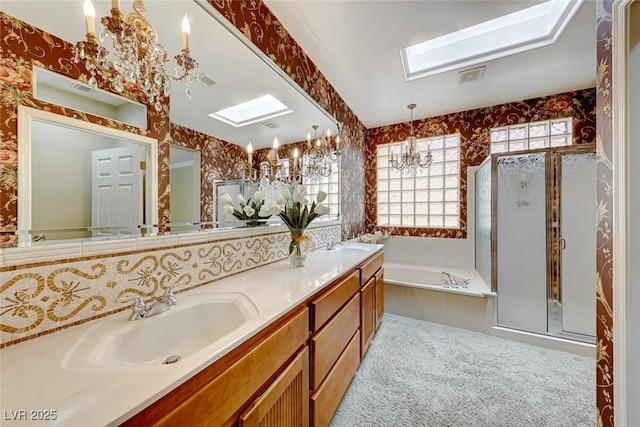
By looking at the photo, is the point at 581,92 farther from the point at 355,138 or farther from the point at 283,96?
the point at 283,96

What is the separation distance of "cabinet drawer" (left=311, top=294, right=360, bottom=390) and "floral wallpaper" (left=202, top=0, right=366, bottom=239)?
1.44 meters

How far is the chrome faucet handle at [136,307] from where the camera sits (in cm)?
77

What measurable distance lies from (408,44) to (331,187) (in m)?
1.43

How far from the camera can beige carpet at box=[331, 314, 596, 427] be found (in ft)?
4.49

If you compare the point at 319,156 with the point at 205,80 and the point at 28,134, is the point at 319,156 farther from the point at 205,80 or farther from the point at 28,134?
the point at 28,134

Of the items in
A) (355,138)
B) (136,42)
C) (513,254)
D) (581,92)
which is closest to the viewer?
(136,42)

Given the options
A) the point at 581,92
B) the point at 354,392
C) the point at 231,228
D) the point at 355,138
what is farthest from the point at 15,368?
the point at 581,92

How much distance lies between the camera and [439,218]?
3355 mm

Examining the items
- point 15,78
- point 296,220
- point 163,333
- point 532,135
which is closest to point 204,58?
point 15,78

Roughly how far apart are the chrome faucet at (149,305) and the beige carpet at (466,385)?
118 cm

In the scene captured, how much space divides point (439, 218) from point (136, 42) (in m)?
3.54

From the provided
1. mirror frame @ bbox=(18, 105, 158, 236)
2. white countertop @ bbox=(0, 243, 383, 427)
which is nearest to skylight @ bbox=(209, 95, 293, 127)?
mirror frame @ bbox=(18, 105, 158, 236)

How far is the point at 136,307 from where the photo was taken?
30.7 inches

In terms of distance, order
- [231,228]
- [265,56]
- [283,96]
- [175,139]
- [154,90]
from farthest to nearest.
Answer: [283,96] < [265,56] < [231,228] < [175,139] < [154,90]
